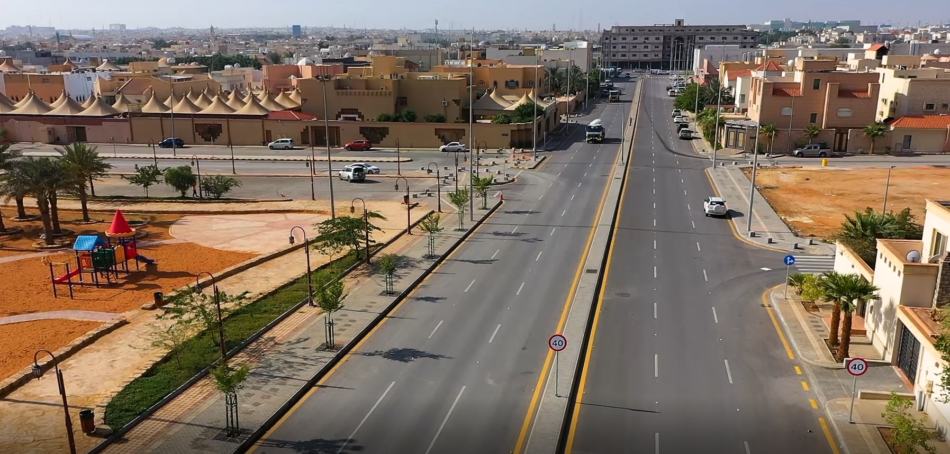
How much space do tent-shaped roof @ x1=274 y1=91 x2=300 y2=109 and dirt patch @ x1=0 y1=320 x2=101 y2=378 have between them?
2693 inches

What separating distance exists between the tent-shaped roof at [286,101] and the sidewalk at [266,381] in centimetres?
6527

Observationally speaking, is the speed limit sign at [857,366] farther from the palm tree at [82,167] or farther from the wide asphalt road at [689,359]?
the palm tree at [82,167]

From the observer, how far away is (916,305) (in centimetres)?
2347

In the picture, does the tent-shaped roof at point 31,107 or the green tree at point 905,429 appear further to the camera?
the tent-shaped roof at point 31,107

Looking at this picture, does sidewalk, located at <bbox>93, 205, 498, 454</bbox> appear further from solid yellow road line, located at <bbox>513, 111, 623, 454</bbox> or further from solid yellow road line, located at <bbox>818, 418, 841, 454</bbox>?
solid yellow road line, located at <bbox>818, 418, 841, 454</bbox>

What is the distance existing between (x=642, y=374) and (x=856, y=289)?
743 centimetres

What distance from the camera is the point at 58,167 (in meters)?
42.3

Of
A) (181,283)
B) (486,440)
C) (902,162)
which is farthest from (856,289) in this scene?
(902,162)

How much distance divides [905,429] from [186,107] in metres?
88.5

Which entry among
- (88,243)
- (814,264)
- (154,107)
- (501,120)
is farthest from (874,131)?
(154,107)

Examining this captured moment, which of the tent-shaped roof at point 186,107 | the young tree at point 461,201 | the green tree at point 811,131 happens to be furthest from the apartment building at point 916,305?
the tent-shaped roof at point 186,107

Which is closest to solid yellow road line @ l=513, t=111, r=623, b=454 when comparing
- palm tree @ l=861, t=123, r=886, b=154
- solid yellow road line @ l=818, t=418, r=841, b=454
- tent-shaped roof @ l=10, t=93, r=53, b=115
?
solid yellow road line @ l=818, t=418, r=841, b=454

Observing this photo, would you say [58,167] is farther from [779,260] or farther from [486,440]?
[779,260]

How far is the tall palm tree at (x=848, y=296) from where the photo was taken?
23.5 meters
